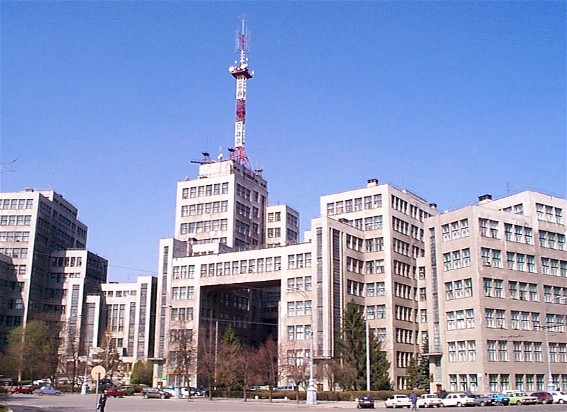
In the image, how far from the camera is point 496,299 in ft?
271

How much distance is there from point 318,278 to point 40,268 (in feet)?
213

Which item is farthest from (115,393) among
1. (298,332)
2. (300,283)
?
(300,283)

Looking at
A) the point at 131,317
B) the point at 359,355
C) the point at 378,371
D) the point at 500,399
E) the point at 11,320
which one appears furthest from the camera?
the point at 131,317

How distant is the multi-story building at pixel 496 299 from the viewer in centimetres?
8131

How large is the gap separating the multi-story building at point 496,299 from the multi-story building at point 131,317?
208 ft

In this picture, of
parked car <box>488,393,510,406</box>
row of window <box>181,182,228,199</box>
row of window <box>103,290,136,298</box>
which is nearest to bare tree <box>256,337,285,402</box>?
parked car <box>488,393,510,406</box>

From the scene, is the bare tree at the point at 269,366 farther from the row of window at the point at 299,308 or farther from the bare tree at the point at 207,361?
the row of window at the point at 299,308

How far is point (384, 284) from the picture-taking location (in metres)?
101

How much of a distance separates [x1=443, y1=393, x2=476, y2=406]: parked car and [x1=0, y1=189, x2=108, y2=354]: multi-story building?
7888 cm

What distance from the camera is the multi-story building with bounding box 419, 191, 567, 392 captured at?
8131 centimetres

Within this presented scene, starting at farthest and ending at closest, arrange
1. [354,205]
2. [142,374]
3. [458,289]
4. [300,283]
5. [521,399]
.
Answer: [142,374] → [354,205] → [300,283] → [458,289] → [521,399]

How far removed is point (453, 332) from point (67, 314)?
81.9 meters

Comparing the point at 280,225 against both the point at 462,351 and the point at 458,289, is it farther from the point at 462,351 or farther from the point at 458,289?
the point at 462,351

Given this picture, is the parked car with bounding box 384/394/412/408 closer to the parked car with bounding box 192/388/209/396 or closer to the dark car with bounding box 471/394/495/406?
the dark car with bounding box 471/394/495/406
